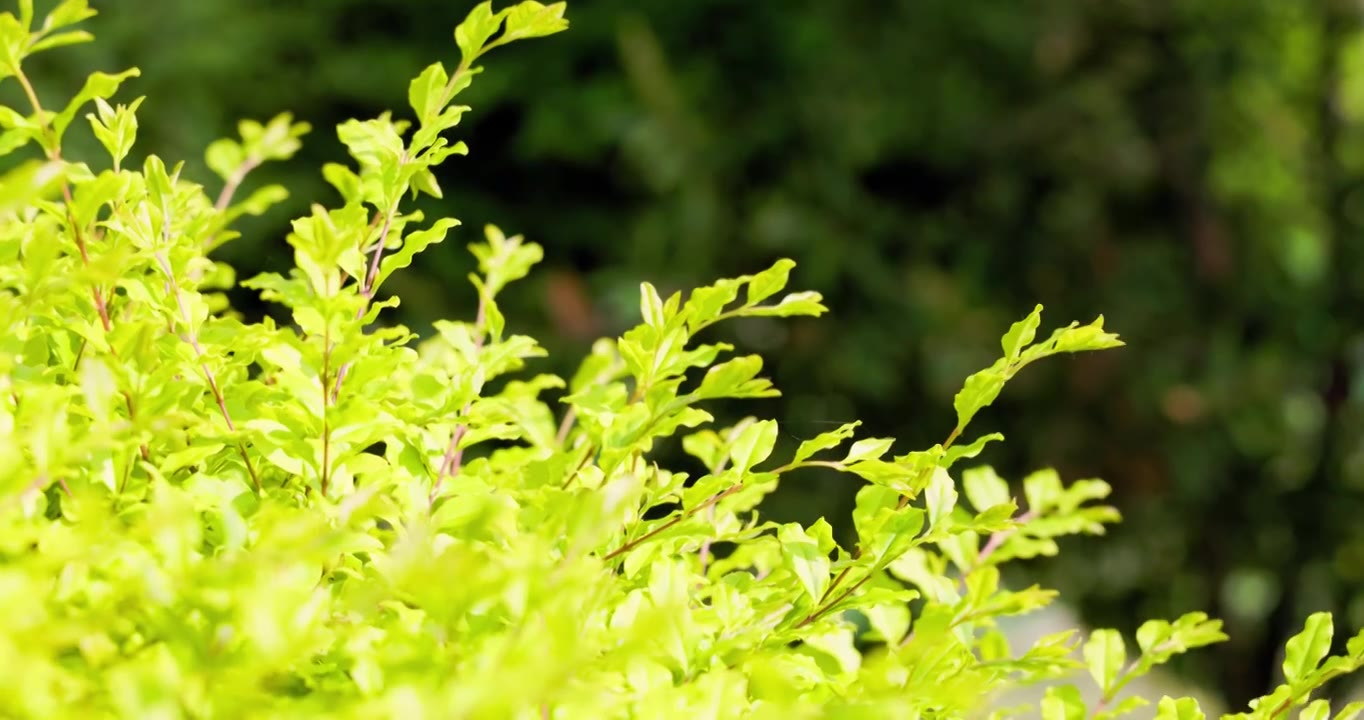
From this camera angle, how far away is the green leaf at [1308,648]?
2.02ft

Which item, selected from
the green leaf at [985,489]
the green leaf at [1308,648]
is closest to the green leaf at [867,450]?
the green leaf at [985,489]

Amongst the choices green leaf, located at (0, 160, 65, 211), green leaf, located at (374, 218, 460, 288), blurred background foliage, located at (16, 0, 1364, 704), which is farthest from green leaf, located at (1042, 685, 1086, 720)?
blurred background foliage, located at (16, 0, 1364, 704)

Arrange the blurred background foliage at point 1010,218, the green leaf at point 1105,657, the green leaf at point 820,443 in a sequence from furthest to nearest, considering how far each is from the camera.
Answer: the blurred background foliage at point 1010,218 < the green leaf at point 1105,657 < the green leaf at point 820,443

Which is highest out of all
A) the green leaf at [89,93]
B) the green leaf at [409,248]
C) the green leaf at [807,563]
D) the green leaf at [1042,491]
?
the green leaf at [89,93]

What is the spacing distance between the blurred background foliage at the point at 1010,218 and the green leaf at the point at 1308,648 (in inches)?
83.6

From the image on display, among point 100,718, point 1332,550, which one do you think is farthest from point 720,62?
point 100,718

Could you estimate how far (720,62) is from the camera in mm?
3348

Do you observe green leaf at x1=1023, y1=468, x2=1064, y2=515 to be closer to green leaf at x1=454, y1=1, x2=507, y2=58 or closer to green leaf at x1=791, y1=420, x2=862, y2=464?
green leaf at x1=791, y1=420, x2=862, y2=464

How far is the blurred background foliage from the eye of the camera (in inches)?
108

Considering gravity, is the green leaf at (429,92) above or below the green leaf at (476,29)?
below

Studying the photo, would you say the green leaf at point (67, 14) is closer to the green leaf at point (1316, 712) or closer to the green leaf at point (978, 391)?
the green leaf at point (978, 391)

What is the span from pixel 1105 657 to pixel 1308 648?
106 mm

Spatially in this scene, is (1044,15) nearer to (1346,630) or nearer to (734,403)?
(734,403)

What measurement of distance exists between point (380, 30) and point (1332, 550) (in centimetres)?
285
